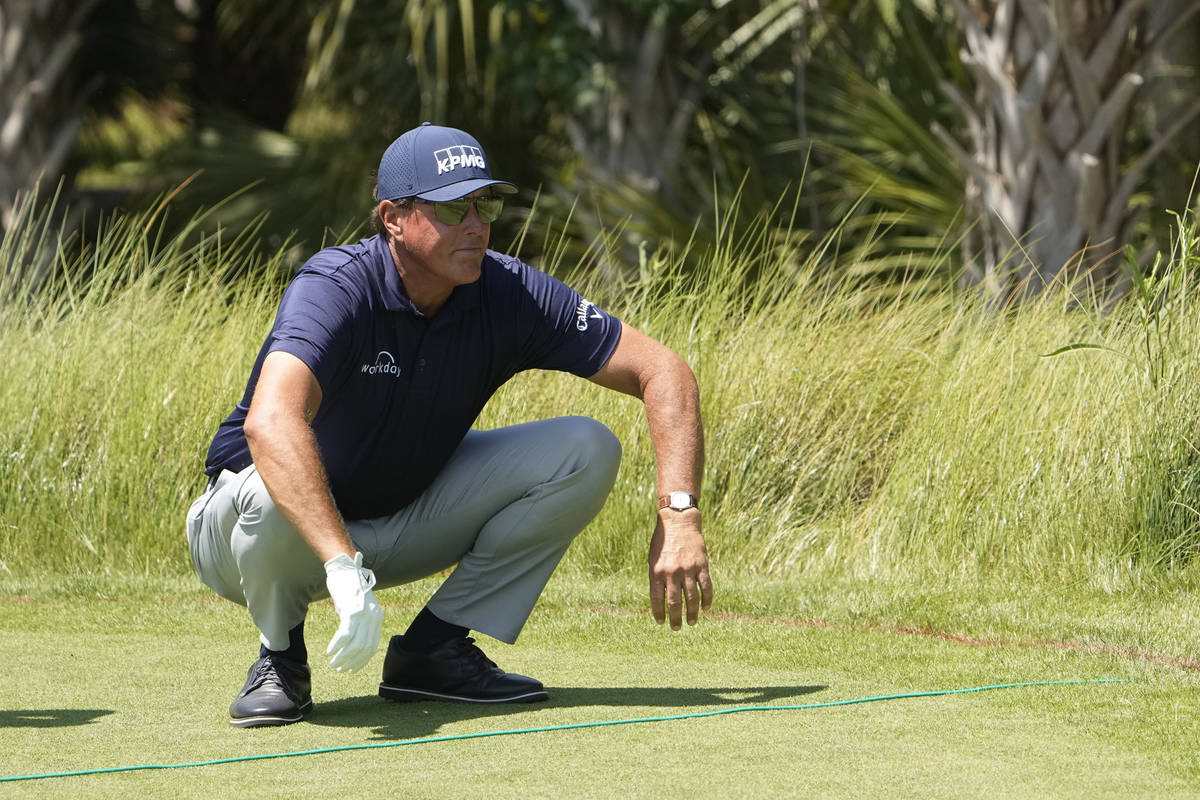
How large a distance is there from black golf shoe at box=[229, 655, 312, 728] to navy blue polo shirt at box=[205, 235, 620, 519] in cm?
40

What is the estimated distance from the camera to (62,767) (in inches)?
123

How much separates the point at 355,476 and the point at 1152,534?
2738 mm

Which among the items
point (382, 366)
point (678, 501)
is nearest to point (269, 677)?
point (382, 366)

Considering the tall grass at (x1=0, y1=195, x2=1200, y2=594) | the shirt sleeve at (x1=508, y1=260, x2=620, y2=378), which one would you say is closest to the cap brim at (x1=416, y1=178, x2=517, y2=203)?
the shirt sleeve at (x1=508, y1=260, x2=620, y2=378)

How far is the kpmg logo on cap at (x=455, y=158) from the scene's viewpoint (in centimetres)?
362

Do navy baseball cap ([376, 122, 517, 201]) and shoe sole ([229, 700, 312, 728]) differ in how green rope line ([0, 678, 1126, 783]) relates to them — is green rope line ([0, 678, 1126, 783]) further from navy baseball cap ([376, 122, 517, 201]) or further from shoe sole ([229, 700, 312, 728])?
navy baseball cap ([376, 122, 517, 201])

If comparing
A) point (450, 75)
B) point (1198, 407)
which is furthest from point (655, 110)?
point (1198, 407)

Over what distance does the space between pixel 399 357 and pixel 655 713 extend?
3.19 feet

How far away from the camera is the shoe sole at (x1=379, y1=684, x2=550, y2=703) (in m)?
3.69

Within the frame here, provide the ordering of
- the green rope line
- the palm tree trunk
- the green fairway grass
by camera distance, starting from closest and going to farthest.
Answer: the green fairway grass → the green rope line → the palm tree trunk

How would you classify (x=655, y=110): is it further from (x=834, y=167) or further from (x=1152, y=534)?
(x=1152, y=534)

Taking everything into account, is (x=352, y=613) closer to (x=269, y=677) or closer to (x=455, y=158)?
(x=269, y=677)

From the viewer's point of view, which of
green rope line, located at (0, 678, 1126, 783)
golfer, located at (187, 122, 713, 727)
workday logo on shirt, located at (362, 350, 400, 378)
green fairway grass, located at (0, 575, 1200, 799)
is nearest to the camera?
green fairway grass, located at (0, 575, 1200, 799)

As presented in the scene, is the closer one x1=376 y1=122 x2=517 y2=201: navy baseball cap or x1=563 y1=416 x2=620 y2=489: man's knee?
x1=376 y1=122 x2=517 y2=201: navy baseball cap
